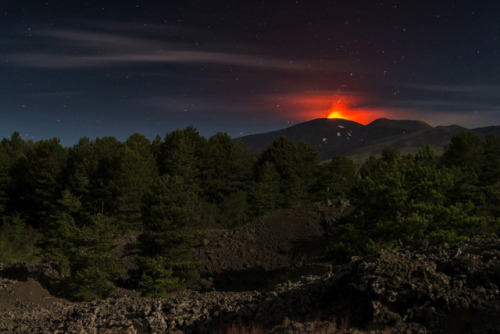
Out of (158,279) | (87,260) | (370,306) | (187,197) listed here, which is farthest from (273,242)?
(370,306)

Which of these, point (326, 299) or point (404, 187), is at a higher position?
point (404, 187)

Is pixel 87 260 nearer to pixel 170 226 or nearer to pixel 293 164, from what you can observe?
pixel 170 226

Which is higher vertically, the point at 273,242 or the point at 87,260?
the point at 87,260

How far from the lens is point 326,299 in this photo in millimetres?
9289

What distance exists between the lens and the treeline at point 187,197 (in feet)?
65.8

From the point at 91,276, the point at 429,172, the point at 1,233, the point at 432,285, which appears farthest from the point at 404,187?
the point at 1,233

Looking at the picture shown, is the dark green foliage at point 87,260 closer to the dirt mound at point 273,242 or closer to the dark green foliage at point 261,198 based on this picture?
the dirt mound at point 273,242

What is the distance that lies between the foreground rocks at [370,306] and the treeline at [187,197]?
9.60 metres

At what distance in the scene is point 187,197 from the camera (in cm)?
2275

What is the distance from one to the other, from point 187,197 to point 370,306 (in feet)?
52.5

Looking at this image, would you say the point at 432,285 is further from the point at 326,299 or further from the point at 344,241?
the point at 344,241

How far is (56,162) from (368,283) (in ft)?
145

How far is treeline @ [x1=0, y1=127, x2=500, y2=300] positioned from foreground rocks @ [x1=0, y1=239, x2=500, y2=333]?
9596mm

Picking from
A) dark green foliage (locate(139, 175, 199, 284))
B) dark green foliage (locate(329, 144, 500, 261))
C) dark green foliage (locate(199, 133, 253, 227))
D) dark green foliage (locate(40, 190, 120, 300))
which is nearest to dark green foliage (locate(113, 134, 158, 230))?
dark green foliage (locate(199, 133, 253, 227))
